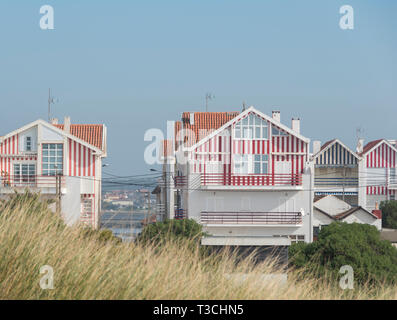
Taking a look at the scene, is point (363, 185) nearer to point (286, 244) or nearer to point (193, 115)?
point (193, 115)

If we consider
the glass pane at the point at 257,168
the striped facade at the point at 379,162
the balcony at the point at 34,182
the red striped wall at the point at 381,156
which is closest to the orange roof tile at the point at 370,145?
the striped facade at the point at 379,162

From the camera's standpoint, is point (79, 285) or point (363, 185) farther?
point (363, 185)

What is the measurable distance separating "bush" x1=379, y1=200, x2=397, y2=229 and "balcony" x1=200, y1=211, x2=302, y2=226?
58.7 ft

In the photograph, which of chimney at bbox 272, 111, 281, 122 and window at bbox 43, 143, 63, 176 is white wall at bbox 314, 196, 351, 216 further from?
window at bbox 43, 143, 63, 176

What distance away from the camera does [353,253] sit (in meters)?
28.5

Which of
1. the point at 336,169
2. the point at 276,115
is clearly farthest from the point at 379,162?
the point at 276,115

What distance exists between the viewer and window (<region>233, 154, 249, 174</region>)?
149 ft

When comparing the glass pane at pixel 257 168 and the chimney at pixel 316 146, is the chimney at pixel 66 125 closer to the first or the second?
the glass pane at pixel 257 168

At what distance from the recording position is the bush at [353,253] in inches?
1088

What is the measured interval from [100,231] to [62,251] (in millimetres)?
1907
